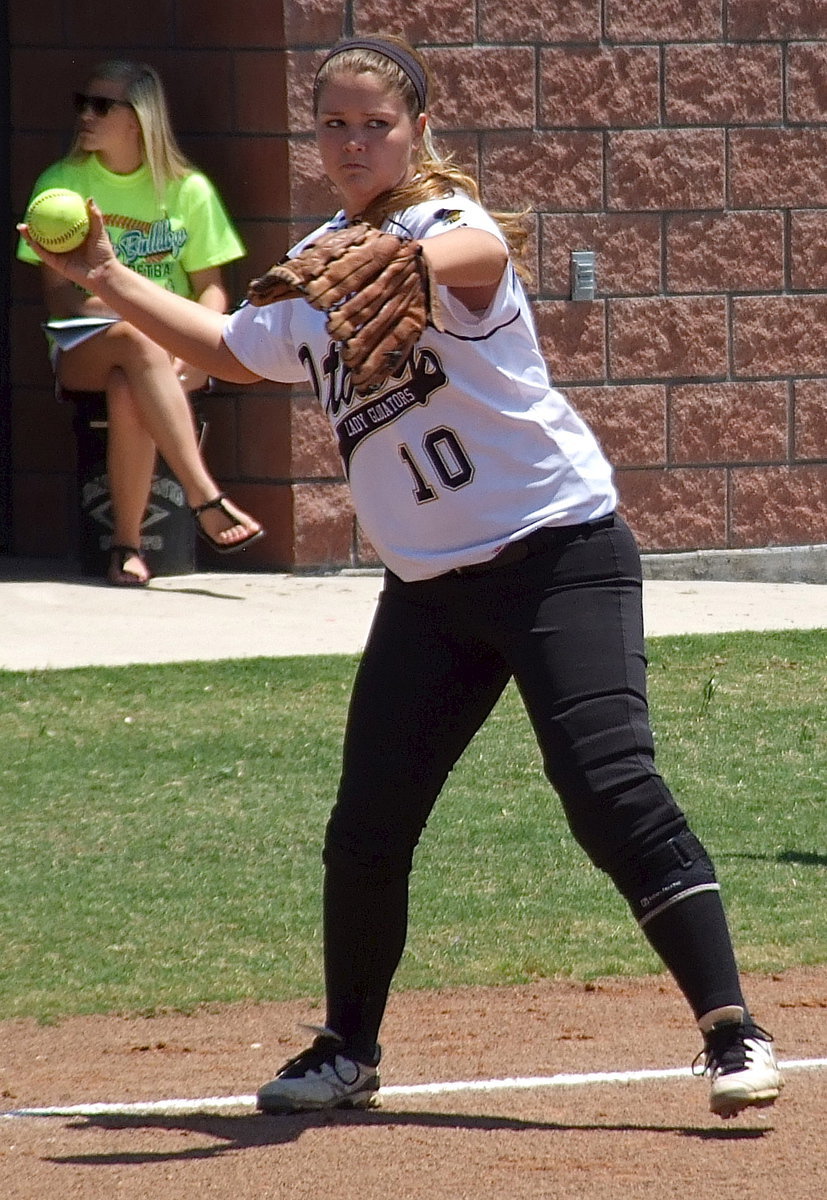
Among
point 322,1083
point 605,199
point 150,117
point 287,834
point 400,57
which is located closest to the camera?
point 400,57

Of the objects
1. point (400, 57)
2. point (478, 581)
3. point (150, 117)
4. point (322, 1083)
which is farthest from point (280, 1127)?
point (150, 117)

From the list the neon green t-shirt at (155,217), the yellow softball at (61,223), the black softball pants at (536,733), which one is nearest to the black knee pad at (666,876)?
the black softball pants at (536,733)

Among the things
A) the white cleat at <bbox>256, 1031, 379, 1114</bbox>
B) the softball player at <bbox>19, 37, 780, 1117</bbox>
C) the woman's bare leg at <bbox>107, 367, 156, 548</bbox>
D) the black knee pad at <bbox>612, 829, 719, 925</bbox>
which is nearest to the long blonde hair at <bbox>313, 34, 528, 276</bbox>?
the softball player at <bbox>19, 37, 780, 1117</bbox>

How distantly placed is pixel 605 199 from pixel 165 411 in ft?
7.56

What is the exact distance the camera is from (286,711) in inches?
269

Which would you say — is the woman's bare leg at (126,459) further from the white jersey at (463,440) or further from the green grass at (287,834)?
the white jersey at (463,440)

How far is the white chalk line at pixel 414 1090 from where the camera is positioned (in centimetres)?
381

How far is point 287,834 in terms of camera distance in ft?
18.6

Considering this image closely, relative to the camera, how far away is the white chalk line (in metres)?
3.81

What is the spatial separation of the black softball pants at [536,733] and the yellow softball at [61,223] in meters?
0.91

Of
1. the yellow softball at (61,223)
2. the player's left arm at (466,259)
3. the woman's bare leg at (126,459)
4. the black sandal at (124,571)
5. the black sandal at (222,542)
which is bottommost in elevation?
the black sandal at (124,571)

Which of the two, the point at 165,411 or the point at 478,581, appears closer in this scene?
the point at 478,581

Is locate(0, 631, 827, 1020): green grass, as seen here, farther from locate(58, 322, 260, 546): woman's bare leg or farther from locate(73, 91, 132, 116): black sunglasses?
locate(73, 91, 132, 116): black sunglasses

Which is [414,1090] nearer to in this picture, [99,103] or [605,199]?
[99,103]
